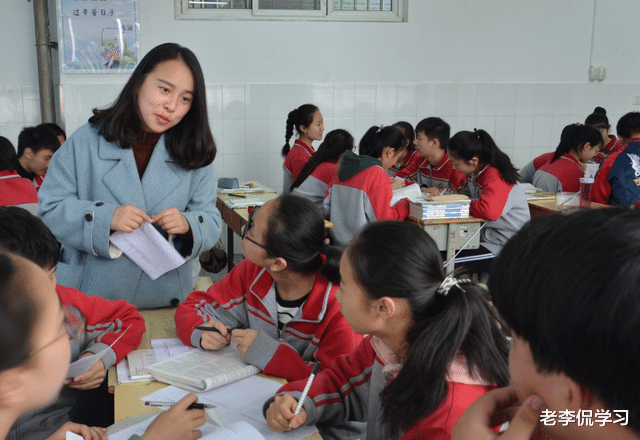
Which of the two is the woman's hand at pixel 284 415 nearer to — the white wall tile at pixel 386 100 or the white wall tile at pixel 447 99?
the white wall tile at pixel 386 100

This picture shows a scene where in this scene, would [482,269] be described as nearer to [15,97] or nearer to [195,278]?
[195,278]

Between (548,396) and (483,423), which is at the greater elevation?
(548,396)

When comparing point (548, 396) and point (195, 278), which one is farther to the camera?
point (195, 278)

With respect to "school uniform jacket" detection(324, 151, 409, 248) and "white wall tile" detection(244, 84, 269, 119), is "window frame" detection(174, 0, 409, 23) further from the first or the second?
"school uniform jacket" detection(324, 151, 409, 248)

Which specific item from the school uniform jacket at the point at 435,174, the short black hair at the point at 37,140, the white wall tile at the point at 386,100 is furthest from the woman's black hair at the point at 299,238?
the white wall tile at the point at 386,100

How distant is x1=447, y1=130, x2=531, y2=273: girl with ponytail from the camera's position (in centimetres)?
383

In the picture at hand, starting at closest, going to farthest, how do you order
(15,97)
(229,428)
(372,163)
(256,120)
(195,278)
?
(229,428) < (195,278) < (372,163) < (15,97) < (256,120)

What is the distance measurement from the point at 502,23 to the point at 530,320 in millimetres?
5949

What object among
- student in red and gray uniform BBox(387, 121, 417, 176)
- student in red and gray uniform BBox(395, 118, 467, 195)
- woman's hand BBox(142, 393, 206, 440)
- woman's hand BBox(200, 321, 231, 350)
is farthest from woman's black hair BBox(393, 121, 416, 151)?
woman's hand BBox(142, 393, 206, 440)

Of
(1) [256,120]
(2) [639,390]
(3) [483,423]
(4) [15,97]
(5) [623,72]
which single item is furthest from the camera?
(5) [623,72]

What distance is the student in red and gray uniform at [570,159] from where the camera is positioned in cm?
472

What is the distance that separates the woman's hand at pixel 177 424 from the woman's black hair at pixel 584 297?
0.78m

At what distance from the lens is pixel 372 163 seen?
3.68 meters

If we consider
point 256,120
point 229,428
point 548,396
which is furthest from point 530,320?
point 256,120
